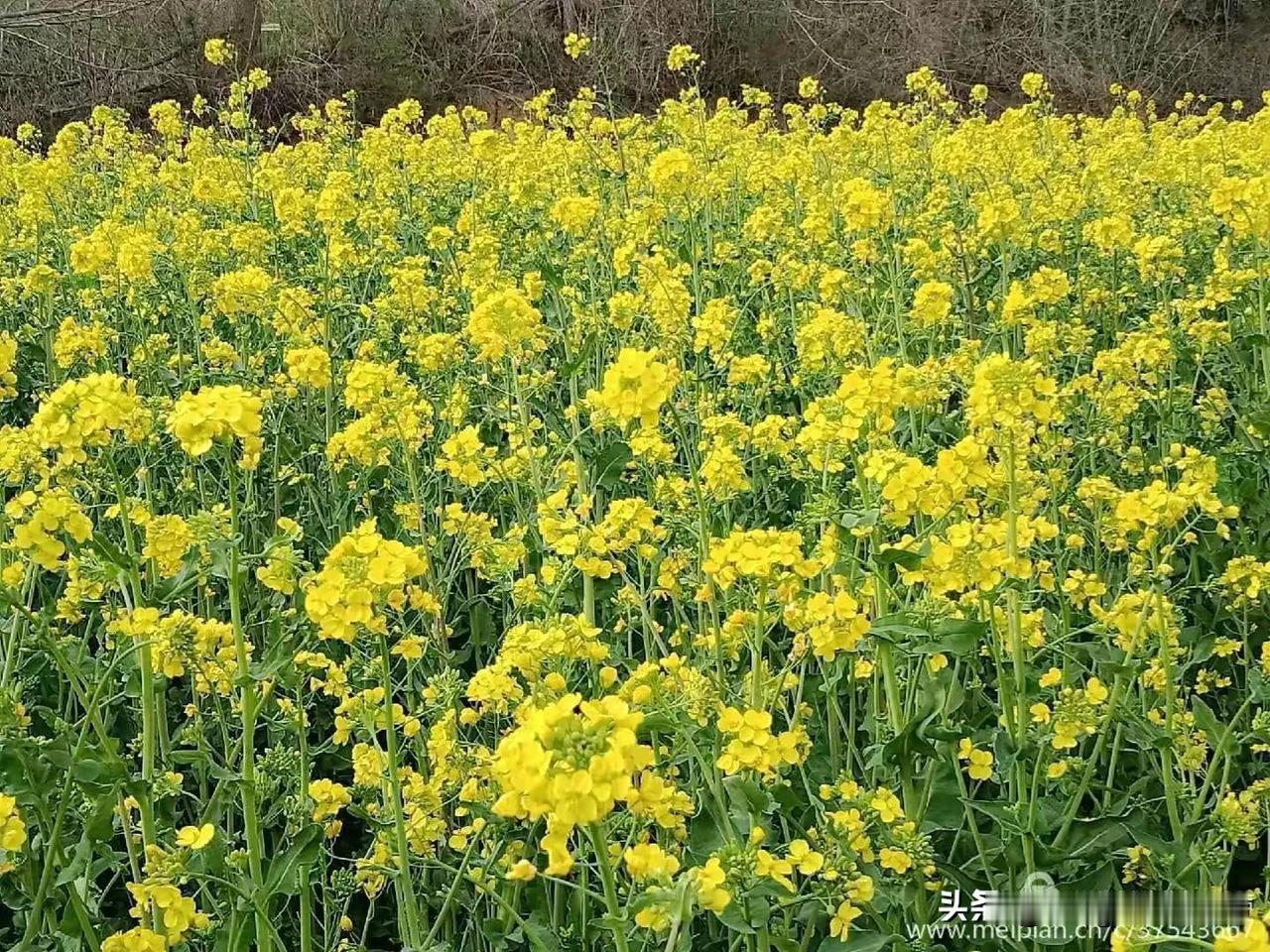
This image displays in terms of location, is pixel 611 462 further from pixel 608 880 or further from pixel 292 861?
pixel 608 880

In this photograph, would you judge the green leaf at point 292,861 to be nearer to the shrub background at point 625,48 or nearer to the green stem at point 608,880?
the green stem at point 608,880

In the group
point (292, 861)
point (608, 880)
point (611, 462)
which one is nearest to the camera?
point (608, 880)

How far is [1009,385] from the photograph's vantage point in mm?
2219

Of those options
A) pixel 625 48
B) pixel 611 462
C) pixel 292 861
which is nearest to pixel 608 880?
pixel 292 861

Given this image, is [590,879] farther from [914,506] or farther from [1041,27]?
[1041,27]

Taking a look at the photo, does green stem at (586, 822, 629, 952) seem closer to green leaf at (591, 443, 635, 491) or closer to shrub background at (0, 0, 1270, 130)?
green leaf at (591, 443, 635, 491)

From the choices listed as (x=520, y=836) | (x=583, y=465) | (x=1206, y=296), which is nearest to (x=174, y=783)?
(x=520, y=836)

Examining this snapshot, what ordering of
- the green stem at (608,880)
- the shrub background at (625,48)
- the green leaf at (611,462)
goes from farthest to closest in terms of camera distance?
the shrub background at (625,48), the green leaf at (611,462), the green stem at (608,880)

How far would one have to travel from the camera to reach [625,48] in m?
16.1

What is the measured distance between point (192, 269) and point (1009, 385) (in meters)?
3.70

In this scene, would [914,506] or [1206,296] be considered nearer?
[914,506]

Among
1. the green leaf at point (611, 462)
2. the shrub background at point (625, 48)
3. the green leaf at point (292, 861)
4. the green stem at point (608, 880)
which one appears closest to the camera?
the green stem at point (608, 880)

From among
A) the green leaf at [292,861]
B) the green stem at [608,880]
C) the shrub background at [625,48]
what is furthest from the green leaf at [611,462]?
the shrub background at [625,48]

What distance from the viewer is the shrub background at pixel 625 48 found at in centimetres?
1572
